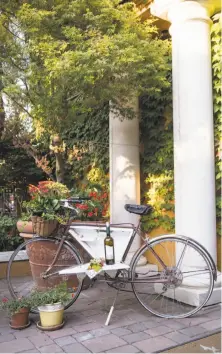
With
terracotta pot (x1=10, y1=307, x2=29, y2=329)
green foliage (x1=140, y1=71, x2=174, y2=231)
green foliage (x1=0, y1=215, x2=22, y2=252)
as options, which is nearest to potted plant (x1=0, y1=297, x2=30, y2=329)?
terracotta pot (x1=10, y1=307, x2=29, y2=329)

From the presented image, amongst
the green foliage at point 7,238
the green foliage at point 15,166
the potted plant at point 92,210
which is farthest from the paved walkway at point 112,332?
the green foliage at point 15,166

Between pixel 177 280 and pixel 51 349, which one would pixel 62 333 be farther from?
pixel 177 280

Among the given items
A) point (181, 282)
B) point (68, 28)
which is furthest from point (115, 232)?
point (68, 28)

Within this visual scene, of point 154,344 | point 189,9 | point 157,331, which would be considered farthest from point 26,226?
point 189,9

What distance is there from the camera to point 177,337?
9.30ft

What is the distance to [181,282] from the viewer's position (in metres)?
3.35

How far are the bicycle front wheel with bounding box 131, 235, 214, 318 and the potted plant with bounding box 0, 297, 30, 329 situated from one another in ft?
3.28

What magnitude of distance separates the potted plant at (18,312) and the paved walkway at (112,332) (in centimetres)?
6

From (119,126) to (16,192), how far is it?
15.8 feet

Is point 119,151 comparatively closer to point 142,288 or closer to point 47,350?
point 142,288

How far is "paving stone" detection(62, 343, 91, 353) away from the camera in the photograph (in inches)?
103

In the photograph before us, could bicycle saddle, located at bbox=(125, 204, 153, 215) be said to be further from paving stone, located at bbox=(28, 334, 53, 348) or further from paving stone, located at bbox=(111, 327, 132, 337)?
paving stone, located at bbox=(28, 334, 53, 348)

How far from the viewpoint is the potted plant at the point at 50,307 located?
301 centimetres

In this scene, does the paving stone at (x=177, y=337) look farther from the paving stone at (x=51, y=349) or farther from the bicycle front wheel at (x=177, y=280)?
the paving stone at (x=51, y=349)
